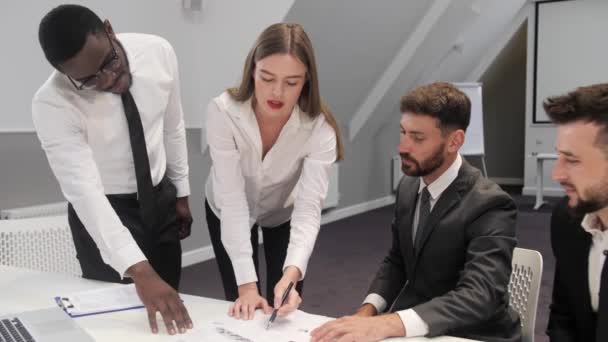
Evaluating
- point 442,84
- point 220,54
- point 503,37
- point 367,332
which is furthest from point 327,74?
point 503,37

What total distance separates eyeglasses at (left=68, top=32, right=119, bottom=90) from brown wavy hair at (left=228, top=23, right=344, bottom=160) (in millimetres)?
324

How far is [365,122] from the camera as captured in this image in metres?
5.51

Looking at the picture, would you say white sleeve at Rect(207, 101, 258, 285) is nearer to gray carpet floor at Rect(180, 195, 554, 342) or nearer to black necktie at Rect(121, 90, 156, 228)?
black necktie at Rect(121, 90, 156, 228)

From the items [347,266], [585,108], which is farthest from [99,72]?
[347,266]

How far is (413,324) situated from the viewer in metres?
1.08

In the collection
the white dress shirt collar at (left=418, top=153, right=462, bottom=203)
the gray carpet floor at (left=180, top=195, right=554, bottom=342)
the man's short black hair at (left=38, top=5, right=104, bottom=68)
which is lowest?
the gray carpet floor at (left=180, top=195, right=554, bottom=342)

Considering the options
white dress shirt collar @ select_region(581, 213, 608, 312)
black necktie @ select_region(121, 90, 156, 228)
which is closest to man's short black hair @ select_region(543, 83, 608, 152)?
white dress shirt collar @ select_region(581, 213, 608, 312)

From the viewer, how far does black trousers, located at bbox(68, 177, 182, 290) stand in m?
1.48

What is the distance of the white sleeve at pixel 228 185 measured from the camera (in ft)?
4.75

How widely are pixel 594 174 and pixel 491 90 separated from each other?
722cm

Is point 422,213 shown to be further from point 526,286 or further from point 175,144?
point 175,144

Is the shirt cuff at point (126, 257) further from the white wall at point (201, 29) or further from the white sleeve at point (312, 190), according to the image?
the white wall at point (201, 29)

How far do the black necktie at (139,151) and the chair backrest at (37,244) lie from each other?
20.8 inches

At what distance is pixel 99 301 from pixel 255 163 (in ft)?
1.84
